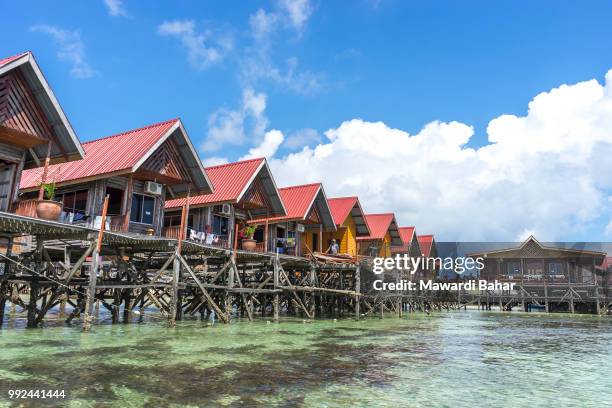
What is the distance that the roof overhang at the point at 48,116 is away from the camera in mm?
15203

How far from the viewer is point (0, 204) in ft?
54.0

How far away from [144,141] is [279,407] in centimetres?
1494

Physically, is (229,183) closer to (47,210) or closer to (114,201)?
(114,201)

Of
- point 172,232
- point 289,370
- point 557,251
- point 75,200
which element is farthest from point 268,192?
point 557,251

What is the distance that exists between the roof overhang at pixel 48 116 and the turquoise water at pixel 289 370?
589 centimetres

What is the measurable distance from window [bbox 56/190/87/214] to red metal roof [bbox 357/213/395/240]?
79.4 feet

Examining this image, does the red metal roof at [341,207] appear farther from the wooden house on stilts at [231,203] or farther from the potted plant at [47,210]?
the potted plant at [47,210]

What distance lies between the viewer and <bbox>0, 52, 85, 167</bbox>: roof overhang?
49.9 feet

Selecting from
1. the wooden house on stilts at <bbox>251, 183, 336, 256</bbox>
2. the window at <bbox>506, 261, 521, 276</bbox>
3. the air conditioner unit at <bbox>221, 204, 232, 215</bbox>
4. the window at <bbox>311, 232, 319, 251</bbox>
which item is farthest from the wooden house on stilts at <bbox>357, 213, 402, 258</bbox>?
the air conditioner unit at <bbox>221, 204, 232, 215</bbox>

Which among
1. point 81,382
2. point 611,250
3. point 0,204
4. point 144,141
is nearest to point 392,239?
point 611,250

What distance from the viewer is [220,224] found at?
25984 millimetres

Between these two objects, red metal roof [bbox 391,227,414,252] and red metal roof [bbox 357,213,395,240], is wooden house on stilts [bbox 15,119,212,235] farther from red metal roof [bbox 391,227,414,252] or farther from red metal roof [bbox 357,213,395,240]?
red metal roof [bbox 391,227,414,252]

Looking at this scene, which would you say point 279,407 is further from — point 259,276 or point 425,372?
point 259,276

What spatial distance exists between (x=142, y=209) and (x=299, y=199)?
1238 cm
